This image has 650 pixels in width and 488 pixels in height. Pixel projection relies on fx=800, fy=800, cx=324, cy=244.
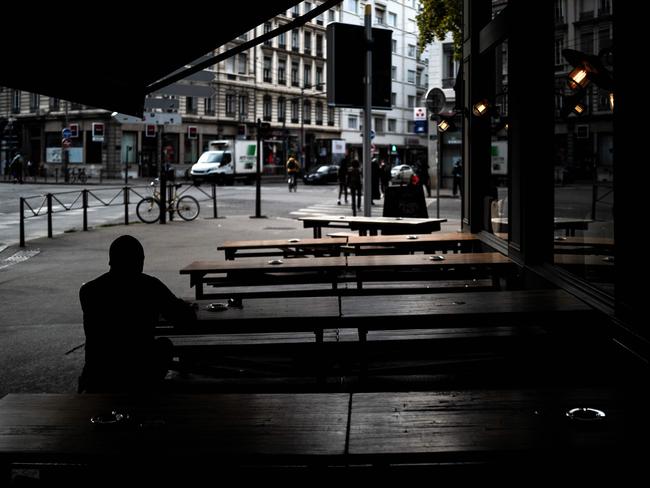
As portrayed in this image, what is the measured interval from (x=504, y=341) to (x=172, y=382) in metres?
2.10

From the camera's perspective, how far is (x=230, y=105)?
2490 inches

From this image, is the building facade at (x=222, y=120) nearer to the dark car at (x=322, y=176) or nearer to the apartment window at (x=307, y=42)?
the apartment window at (x=307, y=42)

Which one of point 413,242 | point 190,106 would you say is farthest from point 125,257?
point 190,106

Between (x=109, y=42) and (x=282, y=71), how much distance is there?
66.1m

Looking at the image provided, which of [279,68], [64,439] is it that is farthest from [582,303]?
[279,68]

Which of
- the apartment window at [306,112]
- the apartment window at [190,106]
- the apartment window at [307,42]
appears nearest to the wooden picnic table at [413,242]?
the apartment window at [190,106]

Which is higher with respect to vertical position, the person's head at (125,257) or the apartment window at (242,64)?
the apartment window at (242,64)

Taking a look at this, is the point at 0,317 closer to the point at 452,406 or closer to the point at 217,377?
the point at 217,377

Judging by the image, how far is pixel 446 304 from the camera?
16.0ft

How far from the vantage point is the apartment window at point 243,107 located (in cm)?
6425

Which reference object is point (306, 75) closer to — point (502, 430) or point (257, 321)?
point (257, 321)

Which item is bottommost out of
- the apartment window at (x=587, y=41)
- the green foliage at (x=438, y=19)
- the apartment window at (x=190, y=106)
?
the apartment window at (x=587, y=41)

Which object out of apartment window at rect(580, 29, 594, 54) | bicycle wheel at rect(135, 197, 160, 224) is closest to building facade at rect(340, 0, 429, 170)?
bicycle wheel at rect(135, 197, 160, 224)

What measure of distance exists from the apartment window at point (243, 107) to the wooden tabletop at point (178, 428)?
62.5m
